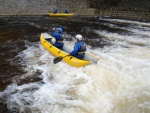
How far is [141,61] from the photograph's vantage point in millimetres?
8273

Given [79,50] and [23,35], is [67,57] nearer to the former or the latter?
[79,50]

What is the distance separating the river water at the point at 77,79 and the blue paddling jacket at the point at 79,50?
51cm

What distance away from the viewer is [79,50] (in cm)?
749

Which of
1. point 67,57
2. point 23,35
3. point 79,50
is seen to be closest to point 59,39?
point 67,57

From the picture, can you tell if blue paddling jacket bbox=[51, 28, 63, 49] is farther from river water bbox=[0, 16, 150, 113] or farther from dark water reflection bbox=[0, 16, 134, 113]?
dark water reflection bbox=[0, 16, 134, 113]

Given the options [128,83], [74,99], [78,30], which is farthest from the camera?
[78,30]

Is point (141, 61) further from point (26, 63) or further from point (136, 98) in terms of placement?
point (26, 63)

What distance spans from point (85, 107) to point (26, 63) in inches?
152

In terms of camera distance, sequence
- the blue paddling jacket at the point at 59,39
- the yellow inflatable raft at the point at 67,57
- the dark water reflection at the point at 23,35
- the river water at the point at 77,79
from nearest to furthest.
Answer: the river water at the point at 77,79, the yellow inflatable raft at the point at 67,57, the dark water reflection at the point at 23,35, the blue paddling jacket at the point at 59,39

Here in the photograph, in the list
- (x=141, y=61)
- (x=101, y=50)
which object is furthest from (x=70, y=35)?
(x=141, y=61)

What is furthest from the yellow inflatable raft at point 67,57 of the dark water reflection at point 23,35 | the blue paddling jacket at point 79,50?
the dark water reflection at point 23,35

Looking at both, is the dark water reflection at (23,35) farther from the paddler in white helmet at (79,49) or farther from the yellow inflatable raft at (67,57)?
the paddler in white helmet at (79,49)

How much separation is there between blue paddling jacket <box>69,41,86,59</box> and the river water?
Result: 1.69ft

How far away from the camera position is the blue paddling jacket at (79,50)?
290 inches
